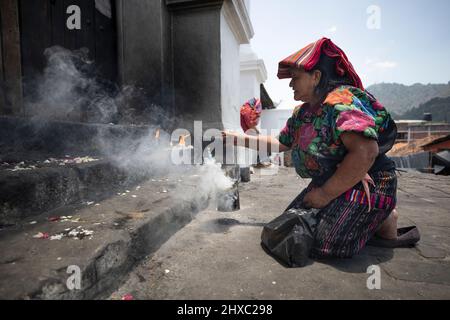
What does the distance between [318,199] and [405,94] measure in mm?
140094

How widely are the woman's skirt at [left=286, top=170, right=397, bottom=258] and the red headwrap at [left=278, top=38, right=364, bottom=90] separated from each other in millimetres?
840

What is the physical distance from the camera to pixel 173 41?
4664mm

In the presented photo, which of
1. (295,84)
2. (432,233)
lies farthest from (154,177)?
(432,233)

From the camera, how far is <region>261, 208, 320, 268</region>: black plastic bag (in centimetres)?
184

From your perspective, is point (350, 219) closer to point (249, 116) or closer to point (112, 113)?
point (112, 113)

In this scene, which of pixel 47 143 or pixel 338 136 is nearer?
pixel 338 136

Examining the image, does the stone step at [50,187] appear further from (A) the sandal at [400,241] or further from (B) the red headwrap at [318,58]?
(A) the sandal at [400,241]

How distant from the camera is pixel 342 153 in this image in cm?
196

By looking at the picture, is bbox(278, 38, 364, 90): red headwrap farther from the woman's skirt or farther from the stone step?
the stone step

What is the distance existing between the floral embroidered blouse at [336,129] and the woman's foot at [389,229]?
443 mm

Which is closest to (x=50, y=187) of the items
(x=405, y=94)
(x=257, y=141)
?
(x=257, y=141)
